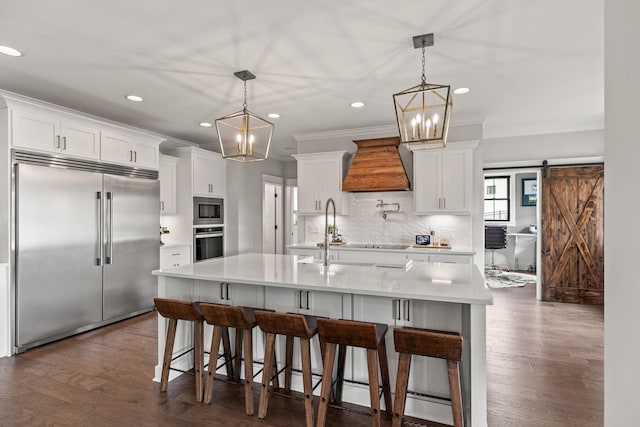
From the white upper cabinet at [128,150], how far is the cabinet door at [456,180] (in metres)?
3.93

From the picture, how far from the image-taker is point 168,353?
267 centimetres

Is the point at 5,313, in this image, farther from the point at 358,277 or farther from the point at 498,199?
the point at 498,199

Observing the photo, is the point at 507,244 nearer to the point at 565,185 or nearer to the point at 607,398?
the point at 565,185

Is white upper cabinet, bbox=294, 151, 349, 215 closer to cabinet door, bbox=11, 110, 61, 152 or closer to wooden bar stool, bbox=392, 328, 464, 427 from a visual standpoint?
cabinet door, bbox=11, 110, 61, 152

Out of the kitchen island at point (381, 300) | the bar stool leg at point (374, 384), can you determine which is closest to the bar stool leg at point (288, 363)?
the kitchen island at point (381, 300)

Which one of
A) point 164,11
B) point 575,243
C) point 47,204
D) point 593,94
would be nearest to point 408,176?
point 593,94

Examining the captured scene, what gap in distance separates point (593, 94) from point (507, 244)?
Result: 5.49m

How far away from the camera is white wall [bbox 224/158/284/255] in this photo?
254 inches

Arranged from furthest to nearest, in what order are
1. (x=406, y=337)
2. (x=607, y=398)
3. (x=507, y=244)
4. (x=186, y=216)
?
(x=507, y=244) → (x=186, y=216) → (x=406, y=337) → (x=607, y=398)

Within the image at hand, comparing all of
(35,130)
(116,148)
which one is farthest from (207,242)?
(35,130)

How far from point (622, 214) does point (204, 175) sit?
5.76 meters

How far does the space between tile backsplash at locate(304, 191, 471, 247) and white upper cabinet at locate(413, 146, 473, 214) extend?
268 millimetres

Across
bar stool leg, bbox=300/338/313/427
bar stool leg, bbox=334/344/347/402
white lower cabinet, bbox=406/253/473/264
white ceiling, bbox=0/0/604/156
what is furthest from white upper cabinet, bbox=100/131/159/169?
white lower cabinet, bbox=406/253/473/264

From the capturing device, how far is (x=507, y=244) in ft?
28.3
